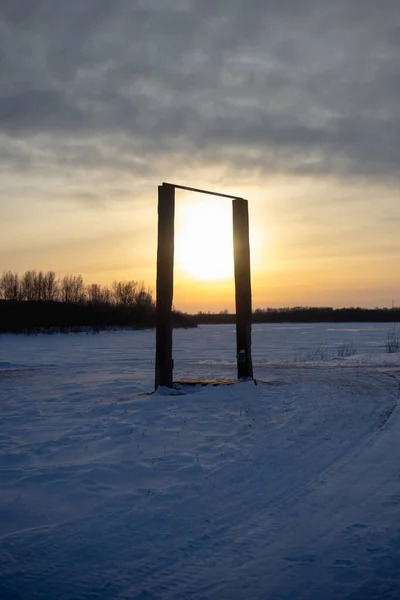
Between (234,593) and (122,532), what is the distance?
48.9 inches

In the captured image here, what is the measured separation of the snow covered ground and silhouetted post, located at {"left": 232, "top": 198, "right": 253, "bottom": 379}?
91.6 inches

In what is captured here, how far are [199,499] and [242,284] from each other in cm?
792

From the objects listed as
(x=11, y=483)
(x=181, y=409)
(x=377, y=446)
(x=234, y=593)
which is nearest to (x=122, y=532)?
(x=234, y=593)

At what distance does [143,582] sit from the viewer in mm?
3523

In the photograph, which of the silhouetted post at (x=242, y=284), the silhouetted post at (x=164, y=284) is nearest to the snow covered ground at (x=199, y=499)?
the silhouetted post at (x=164, y=284)

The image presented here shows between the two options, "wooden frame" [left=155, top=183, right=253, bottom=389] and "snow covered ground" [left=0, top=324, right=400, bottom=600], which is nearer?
"snow covered ground" [left=0, top=324, right=400, bottom=600]

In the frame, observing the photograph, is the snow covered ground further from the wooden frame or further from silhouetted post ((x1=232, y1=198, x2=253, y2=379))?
silhouetted post ((x1=232, y1=198, x2=253, y2=379))

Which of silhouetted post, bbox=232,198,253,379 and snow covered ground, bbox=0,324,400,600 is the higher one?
silhouetted post, bbox=232,198,253,379

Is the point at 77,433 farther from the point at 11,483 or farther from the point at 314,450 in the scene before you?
the point at 314,450

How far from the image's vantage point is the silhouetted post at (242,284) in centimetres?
1252

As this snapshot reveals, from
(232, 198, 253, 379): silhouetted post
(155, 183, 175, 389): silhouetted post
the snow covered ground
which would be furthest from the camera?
(232, 198, 253, 379): silhouetted post

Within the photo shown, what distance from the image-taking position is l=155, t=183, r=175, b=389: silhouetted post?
11.2m

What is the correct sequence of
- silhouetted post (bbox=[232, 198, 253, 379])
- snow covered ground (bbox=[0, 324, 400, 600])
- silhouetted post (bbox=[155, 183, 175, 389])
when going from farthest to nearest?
1. silhouetted post (bbox=[232, 198, 253, 379])
2. silhouetted post (bbox=[155, 183, 175, 389])
3. snow covered ground (bbox=[0, 324, 400, 600])

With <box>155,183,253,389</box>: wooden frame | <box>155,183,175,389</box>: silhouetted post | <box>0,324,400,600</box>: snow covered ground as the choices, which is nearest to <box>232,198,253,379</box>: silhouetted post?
<box>155,183,253,389</box>: wooden frame
